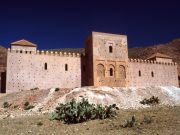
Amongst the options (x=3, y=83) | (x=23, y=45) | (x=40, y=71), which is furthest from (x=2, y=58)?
(x=40, y=71)

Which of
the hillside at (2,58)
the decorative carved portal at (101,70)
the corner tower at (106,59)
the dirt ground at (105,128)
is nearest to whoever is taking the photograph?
the dirt ground at (105,128)

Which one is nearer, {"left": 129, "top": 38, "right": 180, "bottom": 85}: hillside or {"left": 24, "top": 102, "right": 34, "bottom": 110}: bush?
{"left": 24, "top": 102, "right": 34, "bottom": 110}: bush

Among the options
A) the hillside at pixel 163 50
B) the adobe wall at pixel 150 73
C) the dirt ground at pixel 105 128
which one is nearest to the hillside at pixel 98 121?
the dirt ground at pixel 105 128

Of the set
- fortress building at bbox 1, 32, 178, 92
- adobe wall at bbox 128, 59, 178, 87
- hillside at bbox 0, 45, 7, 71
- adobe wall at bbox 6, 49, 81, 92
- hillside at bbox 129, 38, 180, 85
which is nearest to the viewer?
adobe wall at bbox 6, 49, 81, 92

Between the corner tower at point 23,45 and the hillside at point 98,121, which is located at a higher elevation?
the corner tower at point 23,45

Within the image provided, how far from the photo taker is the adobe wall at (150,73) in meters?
37.5

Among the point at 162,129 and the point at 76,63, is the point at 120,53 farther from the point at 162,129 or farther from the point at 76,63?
the point at 162,129

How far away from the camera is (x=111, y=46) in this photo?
34.5m

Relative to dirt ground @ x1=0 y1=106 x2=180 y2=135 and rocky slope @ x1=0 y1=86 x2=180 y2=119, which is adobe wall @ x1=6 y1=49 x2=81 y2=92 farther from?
dirt ground @ x1=0 y1=106 x2=180 y2=135

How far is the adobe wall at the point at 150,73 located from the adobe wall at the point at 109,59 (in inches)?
87.5

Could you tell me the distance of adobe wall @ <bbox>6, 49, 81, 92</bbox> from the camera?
31.0 m

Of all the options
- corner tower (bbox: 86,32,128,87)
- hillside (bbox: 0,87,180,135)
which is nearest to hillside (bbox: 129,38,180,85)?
corner tower (bbox: 86,32,128,87)

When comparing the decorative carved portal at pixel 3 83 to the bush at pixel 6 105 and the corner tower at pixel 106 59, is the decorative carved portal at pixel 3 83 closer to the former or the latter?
the bush at pixel 6 105

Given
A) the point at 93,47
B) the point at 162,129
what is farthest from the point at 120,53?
the point at 162,129
